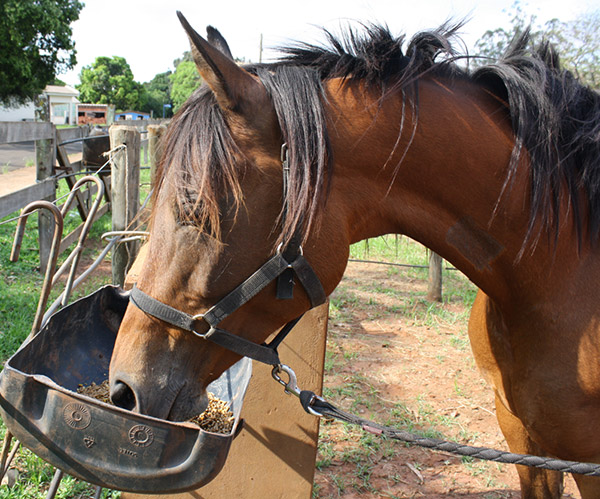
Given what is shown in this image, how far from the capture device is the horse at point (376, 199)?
4.42ft

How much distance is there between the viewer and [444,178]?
1.52m

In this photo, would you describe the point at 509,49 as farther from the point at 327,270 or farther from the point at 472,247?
the point at 327,270

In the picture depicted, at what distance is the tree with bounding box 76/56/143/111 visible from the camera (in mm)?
57938

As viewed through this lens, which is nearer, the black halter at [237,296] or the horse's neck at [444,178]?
the black halter at [237,296]

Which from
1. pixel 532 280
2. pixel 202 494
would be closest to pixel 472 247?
pixel 532 280

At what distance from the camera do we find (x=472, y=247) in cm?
159

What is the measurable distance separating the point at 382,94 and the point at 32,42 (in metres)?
28.1

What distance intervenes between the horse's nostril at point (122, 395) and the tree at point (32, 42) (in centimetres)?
2616

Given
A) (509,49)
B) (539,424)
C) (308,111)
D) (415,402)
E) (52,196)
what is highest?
(509,49)

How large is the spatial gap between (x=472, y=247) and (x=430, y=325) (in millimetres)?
3807

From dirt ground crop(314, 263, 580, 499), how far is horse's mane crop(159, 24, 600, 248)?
6.69 ft

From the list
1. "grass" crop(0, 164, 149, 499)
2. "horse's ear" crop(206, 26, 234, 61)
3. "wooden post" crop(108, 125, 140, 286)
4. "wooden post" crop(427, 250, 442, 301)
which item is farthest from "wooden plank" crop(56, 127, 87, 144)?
"horse's ear" crop(206, 26, 234, 61)

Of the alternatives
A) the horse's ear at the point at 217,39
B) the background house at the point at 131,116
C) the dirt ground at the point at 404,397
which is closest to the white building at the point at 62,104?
the background house at the point at 131,116

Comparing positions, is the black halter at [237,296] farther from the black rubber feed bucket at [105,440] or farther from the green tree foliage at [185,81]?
the green tree foliage at [185,81]
